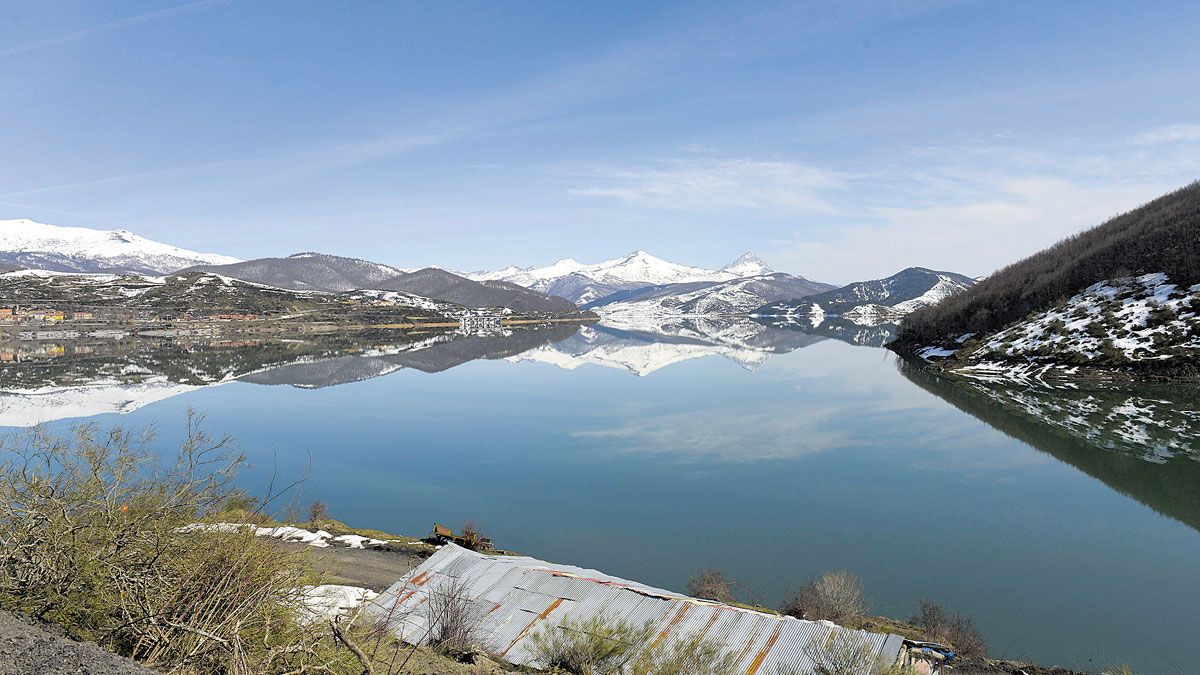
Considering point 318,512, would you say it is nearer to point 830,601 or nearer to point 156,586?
point 156,586

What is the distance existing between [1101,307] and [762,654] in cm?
7477

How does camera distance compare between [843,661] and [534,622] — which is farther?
[534,622]

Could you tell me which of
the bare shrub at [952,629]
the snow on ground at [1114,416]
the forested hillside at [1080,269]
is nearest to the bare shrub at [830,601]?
the bare shrub at [952,629]

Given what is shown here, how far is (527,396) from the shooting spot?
57.2m

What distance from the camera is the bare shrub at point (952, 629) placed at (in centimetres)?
1406

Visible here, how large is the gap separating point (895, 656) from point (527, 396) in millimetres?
47647

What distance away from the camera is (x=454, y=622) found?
41.5ft

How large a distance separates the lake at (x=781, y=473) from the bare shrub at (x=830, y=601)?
0.96m

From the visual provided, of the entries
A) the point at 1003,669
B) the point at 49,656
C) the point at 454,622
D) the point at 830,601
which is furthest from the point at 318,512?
the point at 1003,669

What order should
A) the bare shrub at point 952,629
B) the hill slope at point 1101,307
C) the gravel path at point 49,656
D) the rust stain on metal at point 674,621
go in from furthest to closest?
the hill slope at point 1101,307 → the bare shrub at point 952,629 → the rust stain on metal at point 674,621 → the gravel path at point 49,656

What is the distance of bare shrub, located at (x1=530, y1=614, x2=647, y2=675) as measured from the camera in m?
10.9

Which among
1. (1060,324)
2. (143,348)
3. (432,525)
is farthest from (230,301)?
(1060,324)

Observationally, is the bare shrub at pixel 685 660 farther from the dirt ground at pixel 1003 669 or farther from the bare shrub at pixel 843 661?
the dirt ground at pixel 1003 669

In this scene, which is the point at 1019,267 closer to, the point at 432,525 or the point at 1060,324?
the point at 1060,324
